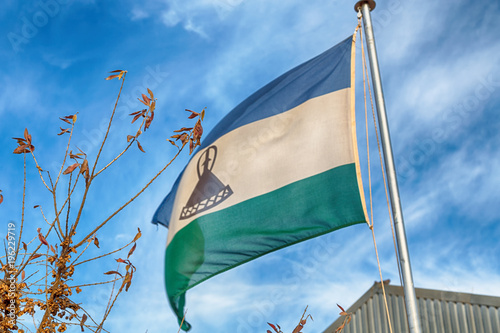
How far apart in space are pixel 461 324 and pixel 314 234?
15.9ft

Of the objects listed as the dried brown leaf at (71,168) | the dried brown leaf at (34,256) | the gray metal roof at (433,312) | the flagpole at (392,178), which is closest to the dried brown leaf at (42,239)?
the dried brown leaf at (34,256)

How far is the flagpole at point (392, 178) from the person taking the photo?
389 cm

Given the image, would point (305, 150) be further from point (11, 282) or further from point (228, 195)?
point (11, 282)

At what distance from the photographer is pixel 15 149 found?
3.53 meters

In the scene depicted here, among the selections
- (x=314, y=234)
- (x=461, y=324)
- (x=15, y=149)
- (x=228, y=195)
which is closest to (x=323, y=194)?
(x=314, y=234)

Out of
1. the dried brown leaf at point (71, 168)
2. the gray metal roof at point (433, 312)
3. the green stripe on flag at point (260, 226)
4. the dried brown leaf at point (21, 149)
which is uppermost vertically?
the gray metal roof at point (433, 312)

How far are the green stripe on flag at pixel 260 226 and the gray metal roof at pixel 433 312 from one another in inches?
184

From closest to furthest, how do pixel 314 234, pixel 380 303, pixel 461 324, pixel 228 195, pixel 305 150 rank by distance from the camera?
pixel 314 234 < pixel 305 150 < pixel 228 195 < pixel 461 324 < pixel 380 303

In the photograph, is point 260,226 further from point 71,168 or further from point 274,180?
point 71,168

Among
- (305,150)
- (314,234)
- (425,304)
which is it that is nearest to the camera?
(314,234)

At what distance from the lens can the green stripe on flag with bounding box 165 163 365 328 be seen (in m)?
4.83

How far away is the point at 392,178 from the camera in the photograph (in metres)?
4.43

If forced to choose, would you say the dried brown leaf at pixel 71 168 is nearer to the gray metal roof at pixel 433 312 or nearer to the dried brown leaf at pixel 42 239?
the dried brown leaf at pixel 42 239

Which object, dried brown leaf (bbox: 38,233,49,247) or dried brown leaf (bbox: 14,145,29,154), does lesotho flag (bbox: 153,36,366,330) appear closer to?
dried brown leaf (bbox: 38,233,49,247)
